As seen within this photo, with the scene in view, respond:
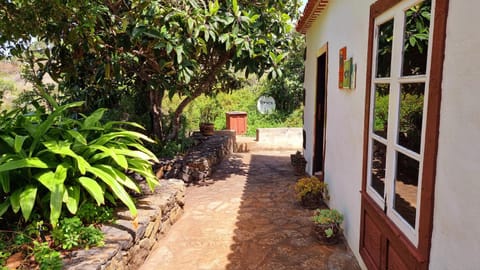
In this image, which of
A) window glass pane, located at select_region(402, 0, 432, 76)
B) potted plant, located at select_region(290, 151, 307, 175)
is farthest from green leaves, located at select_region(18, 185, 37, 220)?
potted plant, located at select_region(290, 151, 307, 175)

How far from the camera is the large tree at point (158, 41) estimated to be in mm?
→ 4445

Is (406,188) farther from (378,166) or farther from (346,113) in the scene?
(346,113)

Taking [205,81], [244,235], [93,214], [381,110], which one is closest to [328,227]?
[244,235]

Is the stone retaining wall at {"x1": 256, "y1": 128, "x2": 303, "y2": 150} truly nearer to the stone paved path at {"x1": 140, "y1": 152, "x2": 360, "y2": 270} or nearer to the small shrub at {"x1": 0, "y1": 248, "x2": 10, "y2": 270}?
the stone paved path at {"x1": 140, "y1": 152, "x2": 360, "y2": 270}

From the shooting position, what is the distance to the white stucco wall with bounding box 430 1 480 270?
140 centimetres

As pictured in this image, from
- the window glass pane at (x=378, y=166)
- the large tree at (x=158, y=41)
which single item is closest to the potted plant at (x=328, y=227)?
the window glass pane at (x=378, y=166)

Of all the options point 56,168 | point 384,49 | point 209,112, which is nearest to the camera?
point 384,49

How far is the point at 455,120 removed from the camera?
60.7 inches

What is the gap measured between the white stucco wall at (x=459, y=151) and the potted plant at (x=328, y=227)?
1.91 meters

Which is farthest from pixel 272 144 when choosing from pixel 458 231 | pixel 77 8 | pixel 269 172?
pixel 458 231

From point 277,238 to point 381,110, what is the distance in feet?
6.41

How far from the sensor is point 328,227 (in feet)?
11.8

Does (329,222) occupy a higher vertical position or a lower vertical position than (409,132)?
lower

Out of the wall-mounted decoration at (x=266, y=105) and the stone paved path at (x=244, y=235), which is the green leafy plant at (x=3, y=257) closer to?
the stone paved path at (x=244, y=235)
